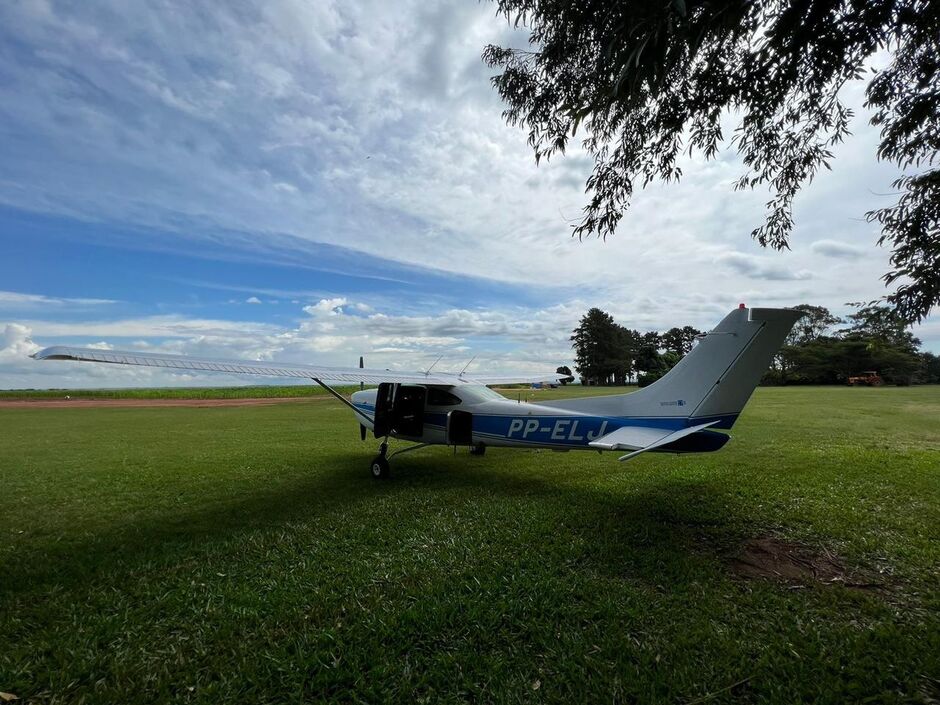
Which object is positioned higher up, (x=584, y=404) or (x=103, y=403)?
(x=584, y=404)

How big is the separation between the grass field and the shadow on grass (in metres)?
0.04

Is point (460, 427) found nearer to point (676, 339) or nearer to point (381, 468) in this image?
point (381, 468)

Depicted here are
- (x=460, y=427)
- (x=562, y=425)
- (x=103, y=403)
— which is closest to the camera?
(x=562, y=425)

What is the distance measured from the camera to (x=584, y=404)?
287 inches

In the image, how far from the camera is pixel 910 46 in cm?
485

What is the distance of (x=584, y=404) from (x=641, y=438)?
1544 millimetres

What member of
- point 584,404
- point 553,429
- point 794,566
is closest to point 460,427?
point 553,429

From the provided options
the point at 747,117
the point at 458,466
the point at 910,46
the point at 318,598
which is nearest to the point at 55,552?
the point at 318,598

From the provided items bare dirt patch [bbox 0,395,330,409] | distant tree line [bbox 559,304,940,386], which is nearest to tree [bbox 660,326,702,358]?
distant tree line [bbox 559,304,940,386]

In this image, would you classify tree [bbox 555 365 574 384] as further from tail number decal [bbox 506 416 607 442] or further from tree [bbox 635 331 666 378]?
tree [bbox 635 331 666 378]

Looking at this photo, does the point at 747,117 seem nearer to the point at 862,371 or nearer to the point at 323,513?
the point at 323,513

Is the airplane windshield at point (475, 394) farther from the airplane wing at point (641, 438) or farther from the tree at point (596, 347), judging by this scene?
the tree at point (596, 347)

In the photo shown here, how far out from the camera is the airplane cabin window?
8716 millimetres

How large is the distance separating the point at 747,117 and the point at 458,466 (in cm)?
780
